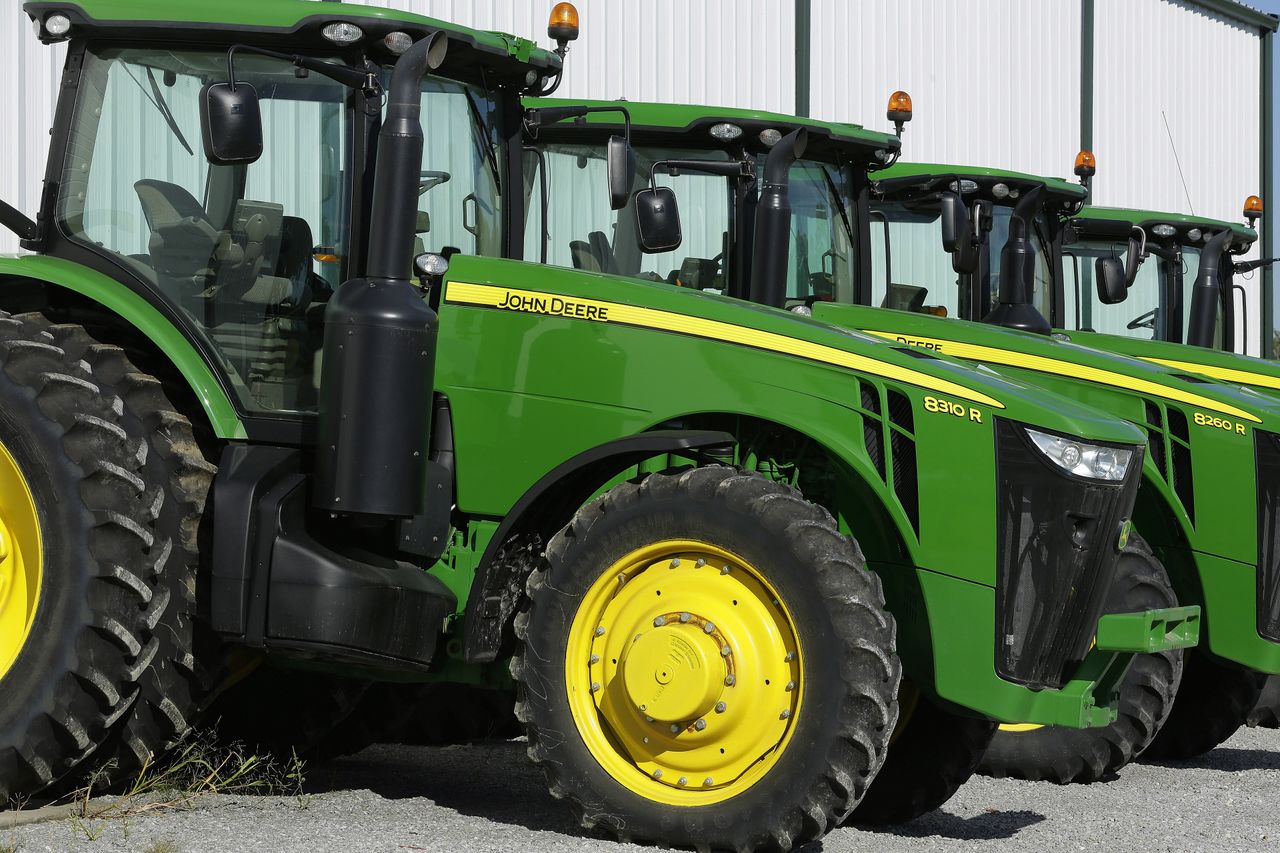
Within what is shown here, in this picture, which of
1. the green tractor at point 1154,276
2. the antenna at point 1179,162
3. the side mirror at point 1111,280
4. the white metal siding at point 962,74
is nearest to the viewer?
the side mirror at point 1111,280

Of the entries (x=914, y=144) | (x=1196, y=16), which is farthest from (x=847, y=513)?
(x=1196, y=16)

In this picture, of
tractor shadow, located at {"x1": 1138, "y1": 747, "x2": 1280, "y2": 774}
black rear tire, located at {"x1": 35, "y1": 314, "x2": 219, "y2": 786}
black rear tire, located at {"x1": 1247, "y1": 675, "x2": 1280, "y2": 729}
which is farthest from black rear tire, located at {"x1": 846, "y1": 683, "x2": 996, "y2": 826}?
black rear tire, located at {"x1": 1247, "y1": 675, "x2": 1280, "y2": 729}

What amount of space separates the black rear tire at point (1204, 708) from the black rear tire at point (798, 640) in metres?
3.34

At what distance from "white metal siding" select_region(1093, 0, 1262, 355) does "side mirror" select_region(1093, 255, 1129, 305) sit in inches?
327

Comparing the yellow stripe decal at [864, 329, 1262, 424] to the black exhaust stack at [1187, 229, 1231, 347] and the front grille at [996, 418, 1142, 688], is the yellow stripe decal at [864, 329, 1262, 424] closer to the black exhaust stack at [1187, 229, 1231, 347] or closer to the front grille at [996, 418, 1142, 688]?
the front grille at [996, 418, 1142, 688]

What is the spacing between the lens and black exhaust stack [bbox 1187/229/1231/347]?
11.6 meters

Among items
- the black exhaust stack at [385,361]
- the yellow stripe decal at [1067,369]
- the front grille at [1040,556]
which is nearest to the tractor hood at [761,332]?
the front grille at [1040,556]

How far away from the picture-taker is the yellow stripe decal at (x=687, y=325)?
5.49 meters

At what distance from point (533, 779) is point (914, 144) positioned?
11.0 meters

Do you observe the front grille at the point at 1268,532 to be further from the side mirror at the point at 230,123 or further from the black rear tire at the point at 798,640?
the side mirror at the point at 230,123

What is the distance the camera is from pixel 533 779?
267 inches

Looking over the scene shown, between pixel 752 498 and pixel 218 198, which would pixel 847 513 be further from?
pixel 218 198

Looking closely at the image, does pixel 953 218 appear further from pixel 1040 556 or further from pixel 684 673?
pixel 684 673

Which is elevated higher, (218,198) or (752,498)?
(218,198)
